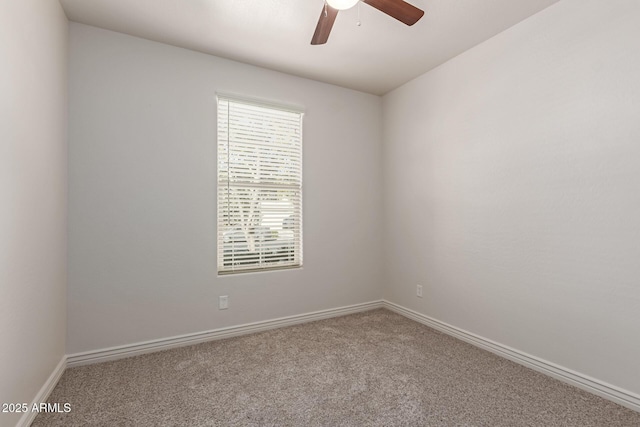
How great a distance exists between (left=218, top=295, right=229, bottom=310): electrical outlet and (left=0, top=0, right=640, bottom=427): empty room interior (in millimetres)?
19

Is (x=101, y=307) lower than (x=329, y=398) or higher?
higher

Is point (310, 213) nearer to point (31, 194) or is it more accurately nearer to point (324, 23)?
point (324, 23)

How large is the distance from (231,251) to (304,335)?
1.06m

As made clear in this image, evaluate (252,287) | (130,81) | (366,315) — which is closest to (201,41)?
(130,81)

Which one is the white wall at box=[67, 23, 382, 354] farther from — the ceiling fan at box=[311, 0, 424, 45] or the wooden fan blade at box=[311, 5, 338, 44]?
the ceiling fan at box=[311, 0, 424, 45]

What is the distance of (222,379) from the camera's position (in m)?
2.12

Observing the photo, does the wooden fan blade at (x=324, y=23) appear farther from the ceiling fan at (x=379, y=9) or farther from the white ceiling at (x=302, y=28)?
the white ceiling at (x=302, y=28)

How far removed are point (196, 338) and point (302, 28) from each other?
2.76m

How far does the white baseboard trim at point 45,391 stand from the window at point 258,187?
4.11 feet

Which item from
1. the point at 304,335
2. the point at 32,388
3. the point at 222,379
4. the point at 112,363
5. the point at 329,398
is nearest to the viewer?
the point at 32,388

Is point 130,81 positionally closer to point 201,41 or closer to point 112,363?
point 201,41

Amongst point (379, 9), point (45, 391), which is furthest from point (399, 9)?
point (45, 391)

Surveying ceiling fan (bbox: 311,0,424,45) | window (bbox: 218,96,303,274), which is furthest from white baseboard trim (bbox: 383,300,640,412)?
ceiling fan (bbox: 311,0,424,45)

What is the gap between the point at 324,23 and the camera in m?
1.88
